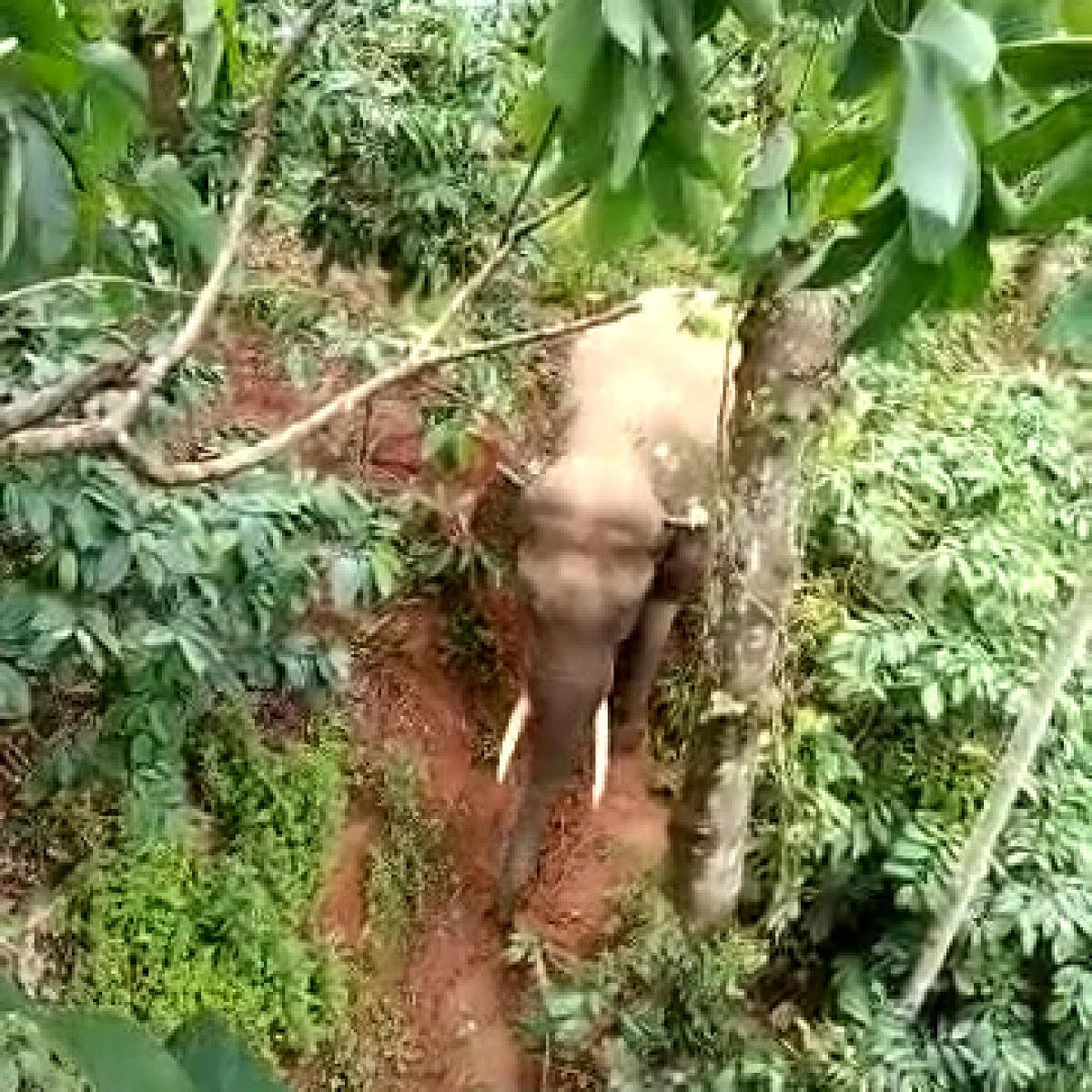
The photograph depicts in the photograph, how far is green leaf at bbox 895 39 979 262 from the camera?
74 cm

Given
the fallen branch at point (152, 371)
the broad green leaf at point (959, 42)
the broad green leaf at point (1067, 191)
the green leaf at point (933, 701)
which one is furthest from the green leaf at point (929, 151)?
the green leaf at point (933, 701)

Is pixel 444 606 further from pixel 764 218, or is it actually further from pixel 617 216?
pixel 617 216

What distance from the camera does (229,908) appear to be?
3.08 metres

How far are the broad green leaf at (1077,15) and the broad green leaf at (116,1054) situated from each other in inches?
20.5

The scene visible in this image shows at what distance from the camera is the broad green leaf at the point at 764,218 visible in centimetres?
116

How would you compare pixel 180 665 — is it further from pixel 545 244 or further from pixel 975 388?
pixel 975 388

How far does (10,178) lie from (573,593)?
248 cm

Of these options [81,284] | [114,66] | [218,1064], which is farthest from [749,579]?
[218,1064]

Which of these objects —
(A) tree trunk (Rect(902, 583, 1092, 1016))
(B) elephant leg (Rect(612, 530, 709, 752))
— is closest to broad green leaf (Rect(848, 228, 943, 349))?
(A) tree trunk (Rect(902, 583, 1092, 1016))

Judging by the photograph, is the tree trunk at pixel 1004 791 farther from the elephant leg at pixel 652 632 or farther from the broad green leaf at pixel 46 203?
the broad green leaf at pixel 46 203

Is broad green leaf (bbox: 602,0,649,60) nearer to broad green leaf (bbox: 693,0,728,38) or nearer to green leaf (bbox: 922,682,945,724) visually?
broad green leaf (bbox: 693,0,728,38)

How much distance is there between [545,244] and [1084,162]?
2.17m

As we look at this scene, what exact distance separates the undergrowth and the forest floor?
10 cm

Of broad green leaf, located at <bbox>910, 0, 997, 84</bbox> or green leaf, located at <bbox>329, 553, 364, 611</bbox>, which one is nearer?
broad green leaf, located at <bbox>910, 0, 997, 84</bbox>
